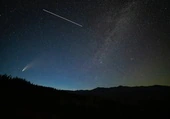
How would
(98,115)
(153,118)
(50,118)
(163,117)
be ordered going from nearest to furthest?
1. (50,118)
2. (98,115)
3. (153,118)
4. (163,117)

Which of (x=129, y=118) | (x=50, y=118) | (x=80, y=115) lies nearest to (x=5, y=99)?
(x=50, y=118)

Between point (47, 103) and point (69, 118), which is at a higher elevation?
point (47, 103)

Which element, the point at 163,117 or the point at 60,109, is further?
the point at 163,117

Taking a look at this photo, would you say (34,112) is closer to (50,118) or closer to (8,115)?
(50,118)

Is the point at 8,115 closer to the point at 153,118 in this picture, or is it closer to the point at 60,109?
the point at 60,109

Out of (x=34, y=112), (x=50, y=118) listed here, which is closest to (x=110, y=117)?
(x=50, y=118)

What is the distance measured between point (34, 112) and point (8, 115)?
4.11ft

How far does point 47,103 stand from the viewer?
8438mm

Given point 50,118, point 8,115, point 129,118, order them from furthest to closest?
1. point 129,118
2. point 50,118
3. point 8,115

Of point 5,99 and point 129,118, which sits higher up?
point 5,99

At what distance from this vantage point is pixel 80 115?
780 centimetres

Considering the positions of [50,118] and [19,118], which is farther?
[50,118]

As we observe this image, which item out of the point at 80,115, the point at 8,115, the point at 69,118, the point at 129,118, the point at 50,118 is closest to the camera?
the point at 8,115

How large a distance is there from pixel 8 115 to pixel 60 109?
9.27 feet
